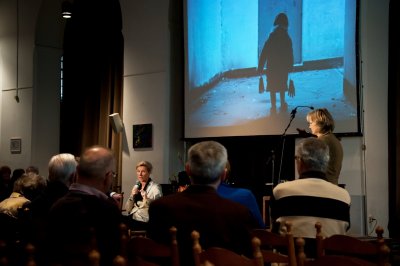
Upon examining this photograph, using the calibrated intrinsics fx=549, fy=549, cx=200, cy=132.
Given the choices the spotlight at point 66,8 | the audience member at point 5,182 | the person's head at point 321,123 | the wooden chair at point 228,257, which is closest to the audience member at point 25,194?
the person's head at point 321,123

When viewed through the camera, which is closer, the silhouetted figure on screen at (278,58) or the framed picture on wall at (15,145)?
the silhouetted figure on screen at (278,58)

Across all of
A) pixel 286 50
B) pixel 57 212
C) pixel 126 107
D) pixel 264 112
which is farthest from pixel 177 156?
pixel 57 212

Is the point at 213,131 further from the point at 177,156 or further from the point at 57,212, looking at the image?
the point at 57,212

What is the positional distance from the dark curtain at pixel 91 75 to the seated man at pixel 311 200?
19.9 ft

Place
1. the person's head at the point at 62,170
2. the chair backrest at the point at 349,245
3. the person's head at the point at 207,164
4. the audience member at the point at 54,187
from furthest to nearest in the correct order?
the person's head at the point at 62,170 → the audience member at the point at 54,187 → the person's head at the point at 207,164 → the chair backrest at the point at 349,245

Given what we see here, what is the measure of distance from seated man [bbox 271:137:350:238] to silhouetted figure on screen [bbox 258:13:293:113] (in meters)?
4.11

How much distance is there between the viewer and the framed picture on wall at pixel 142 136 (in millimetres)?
8633

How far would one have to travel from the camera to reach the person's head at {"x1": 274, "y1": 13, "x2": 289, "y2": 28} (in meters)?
7.39

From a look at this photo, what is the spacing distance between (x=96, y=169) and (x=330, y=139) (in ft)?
7.57

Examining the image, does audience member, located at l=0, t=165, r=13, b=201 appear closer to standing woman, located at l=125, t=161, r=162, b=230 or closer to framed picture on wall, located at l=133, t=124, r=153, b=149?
framed picture on wall, located at l=133, t=124, r=153, b=149

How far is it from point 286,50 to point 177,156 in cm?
251

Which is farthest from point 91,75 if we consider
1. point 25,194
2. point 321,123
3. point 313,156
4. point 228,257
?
point 228,257

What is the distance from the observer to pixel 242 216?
2723mm

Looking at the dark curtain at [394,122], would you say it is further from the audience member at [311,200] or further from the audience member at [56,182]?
the audience member at [56,182]
